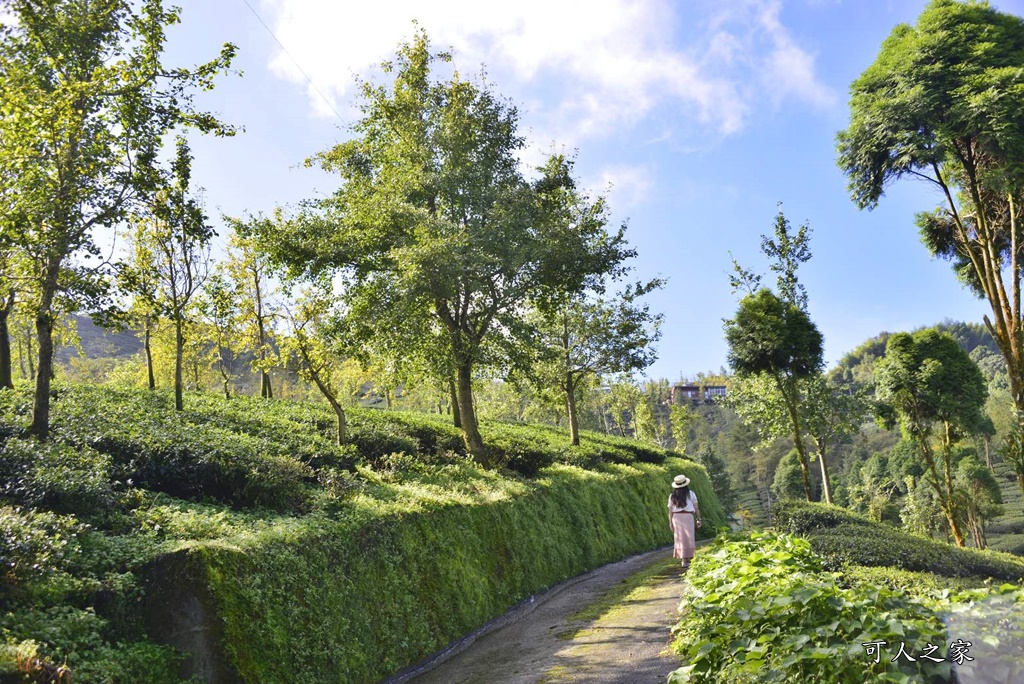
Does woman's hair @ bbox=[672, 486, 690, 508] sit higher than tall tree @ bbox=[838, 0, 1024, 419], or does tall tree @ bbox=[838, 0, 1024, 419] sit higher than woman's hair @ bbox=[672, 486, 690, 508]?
tall tree @ bbox=[838, 0, 1024, 419]

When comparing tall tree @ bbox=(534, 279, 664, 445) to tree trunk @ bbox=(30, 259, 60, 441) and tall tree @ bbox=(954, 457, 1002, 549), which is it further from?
tall tree @ bbox=(954, 457, 1002, 549)

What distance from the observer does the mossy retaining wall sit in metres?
7.72

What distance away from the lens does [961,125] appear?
19109mm

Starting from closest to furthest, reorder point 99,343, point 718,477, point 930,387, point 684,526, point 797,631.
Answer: point 797,631, point 684,526, point 930,387, point 718,477, point 99,343

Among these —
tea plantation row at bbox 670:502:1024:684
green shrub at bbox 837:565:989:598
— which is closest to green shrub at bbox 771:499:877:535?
tea plantation row at bbox 670:502:1024:684

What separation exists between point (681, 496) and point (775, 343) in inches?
368

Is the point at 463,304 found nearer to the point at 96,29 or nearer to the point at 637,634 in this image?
the point at 96,29

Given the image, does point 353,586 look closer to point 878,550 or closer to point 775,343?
point 878,550

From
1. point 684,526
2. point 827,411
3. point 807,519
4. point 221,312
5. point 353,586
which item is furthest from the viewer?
point 827,411

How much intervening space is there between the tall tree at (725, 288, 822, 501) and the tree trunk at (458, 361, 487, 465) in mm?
8800

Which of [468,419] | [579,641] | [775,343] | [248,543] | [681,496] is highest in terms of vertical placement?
[775,343]

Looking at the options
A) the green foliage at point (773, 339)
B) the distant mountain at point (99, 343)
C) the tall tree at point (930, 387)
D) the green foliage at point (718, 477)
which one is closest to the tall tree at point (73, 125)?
the green foliage at point (773, 339)

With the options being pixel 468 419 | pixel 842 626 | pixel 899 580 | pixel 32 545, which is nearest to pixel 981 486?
pixel 468 419

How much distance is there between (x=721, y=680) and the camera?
5344 millimetres
